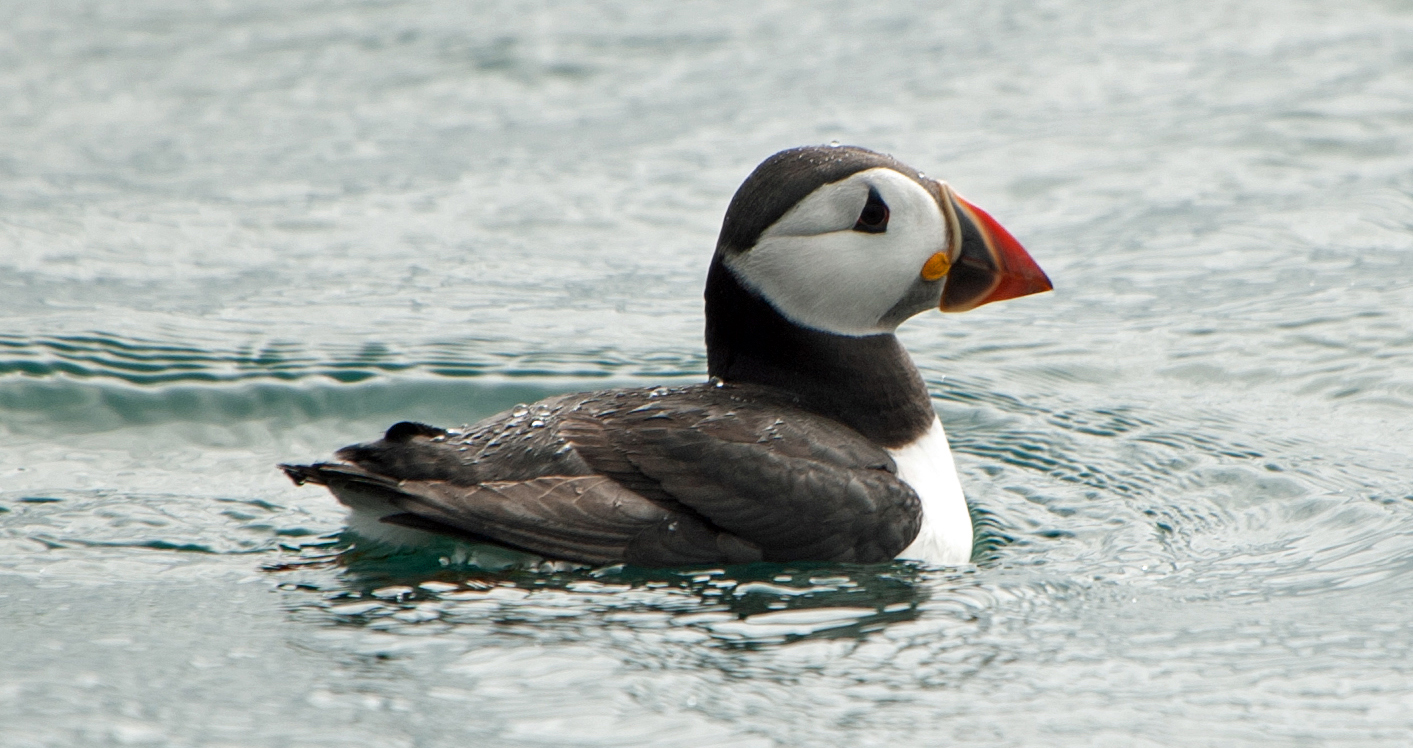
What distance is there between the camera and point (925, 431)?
5.13 metres

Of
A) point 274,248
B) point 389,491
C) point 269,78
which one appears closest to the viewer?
point 389,491

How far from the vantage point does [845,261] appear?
498cm

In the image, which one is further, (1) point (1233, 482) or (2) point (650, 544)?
(1) point (1233, 482)

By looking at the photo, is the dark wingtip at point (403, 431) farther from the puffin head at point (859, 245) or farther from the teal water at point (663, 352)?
the puffin head at point (859, 245)

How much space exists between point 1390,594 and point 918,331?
332 centimetres

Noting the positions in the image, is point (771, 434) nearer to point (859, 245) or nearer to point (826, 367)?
point (826, 367)

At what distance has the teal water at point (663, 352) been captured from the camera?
4.08 metres

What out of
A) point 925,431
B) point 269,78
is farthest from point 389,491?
point 269,78

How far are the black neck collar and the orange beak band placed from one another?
26 centimetres

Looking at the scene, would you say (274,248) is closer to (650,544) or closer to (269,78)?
(269,78)

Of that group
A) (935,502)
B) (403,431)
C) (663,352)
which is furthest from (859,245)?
(663,352)

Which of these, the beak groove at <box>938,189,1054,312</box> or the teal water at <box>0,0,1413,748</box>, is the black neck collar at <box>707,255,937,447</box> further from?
the teal water at <box>0,0,1413,748</box>

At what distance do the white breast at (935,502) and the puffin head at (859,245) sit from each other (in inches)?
15.1

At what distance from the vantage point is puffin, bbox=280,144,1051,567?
456cm
